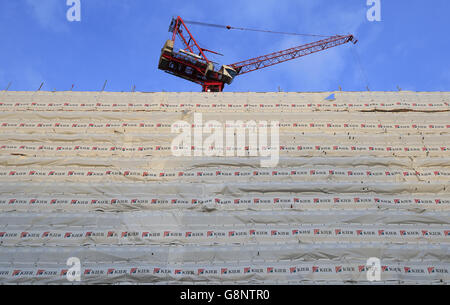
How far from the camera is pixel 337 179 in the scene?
9.29 meters

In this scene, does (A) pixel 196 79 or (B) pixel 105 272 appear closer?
(B) pixel 105 272

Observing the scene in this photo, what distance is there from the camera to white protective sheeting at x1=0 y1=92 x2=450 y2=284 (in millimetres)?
7492

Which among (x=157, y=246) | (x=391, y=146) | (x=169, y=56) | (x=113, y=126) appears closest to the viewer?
(x=157, y=246)

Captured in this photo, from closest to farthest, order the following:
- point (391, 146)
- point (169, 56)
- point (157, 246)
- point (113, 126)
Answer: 1. point (157, 246)
2. point (391, 146)
3. point (113, 126)
4. point (169, 56)

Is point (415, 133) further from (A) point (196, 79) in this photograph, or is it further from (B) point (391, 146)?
(A) point (196, 79)

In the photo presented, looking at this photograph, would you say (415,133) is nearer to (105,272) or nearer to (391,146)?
(391,146)

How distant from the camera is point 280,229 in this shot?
819 cm

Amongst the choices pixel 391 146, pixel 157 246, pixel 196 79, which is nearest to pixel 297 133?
pixel 391 146

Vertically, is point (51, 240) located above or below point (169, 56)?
below

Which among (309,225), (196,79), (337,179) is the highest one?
(196,79)

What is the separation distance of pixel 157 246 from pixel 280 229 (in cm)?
333

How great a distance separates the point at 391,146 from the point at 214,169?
608 cm

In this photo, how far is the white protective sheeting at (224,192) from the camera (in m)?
7.49

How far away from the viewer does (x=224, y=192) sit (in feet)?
29.6
